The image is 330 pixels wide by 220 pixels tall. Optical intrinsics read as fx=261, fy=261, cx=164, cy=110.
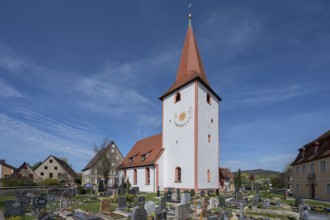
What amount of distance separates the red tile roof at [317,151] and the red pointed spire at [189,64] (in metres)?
14.8

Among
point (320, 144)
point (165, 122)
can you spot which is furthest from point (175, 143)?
point (320, 144)

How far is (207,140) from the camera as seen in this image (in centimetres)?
2858

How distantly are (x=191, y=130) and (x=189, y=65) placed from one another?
28.7 ft

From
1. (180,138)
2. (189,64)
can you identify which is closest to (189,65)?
(189,64)

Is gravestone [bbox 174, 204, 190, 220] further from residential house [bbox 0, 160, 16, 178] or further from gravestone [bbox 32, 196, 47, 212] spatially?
residential house [bbox 0, 160, 16, 178]

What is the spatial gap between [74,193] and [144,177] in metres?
8.71

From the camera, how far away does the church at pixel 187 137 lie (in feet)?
89.9

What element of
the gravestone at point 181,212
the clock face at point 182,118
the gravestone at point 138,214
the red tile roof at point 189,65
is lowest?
the gravestone at point 181,212

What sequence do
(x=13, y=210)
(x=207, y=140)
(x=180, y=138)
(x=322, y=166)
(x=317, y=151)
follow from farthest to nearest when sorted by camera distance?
(x=317, y=151) < (x=180, y=138) < (x=322, y=166) < (x=207, y=140) < (x=13, y=210)

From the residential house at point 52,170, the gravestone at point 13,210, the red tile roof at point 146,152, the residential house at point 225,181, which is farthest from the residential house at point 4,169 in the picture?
the gravestone at point 13,210

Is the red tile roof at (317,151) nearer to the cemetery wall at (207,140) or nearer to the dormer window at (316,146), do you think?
the dormer window at (316,146)

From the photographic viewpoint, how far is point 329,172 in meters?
26.9

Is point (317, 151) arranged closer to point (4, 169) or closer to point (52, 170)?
point (52, 170)

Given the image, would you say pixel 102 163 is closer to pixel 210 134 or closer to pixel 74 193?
pixel 74 193
